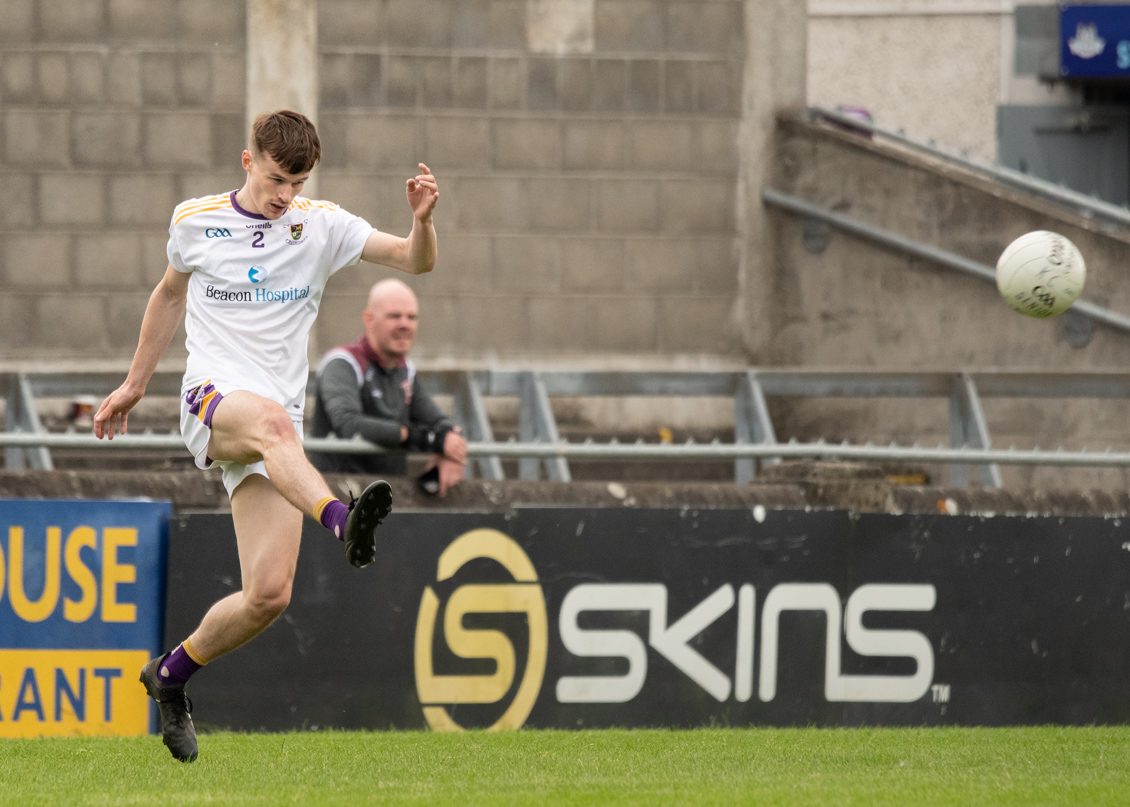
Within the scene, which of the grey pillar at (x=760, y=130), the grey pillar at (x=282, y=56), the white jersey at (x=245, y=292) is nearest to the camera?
the white jersey at (x=245, y=292)

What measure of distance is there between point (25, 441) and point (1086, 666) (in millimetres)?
5102

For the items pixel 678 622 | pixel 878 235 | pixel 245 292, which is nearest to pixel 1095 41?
pixel 878 235

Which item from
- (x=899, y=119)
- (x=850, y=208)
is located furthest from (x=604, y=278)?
(x=899, y=119)

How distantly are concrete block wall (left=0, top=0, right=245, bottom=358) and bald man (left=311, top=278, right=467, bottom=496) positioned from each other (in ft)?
16.4

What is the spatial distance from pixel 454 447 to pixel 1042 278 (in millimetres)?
2874

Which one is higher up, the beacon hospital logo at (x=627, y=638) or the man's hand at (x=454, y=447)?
the man's hand at (x=454, y=447)

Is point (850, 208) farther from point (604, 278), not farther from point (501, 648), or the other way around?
point (501, 648)

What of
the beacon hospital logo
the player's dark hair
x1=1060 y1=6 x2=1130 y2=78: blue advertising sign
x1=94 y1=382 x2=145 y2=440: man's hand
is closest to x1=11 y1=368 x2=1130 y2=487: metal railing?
the beacon hospital logo

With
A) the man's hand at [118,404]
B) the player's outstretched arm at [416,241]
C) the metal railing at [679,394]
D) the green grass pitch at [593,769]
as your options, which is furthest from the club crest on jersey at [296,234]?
the green grass pitch at [593,769]

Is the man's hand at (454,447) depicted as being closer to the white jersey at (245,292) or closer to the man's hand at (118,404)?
the white jersey at (245,292)

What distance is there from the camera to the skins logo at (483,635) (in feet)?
21.6

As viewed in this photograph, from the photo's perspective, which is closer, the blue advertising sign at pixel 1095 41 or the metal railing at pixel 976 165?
the metal railing at pixel 976 165

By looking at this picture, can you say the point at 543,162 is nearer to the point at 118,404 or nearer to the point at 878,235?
the point at 878,235

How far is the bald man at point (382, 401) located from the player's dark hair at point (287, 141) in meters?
2.07
